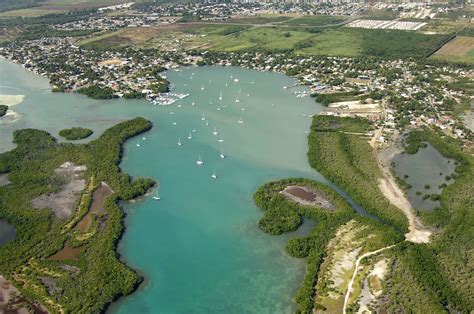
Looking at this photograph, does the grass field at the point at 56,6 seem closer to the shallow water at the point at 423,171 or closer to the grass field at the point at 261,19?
the grass field at the point at 261,19

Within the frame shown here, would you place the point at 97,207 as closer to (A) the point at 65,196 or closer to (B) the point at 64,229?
(B) the point at 64,229

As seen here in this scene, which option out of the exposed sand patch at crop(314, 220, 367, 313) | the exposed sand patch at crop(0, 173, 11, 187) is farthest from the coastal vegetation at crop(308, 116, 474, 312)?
the exposed sand patch at crop(0, 173, 11, 187)

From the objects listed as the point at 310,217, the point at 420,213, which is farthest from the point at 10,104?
the point at 420,213

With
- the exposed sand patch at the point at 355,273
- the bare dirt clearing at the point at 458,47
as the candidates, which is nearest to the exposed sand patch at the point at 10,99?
the exposed sand patch at the point at 355,273

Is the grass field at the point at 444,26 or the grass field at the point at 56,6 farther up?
the grass field at the point at 56,6

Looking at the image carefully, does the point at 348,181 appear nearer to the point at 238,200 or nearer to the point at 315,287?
Result: the point at 238,200

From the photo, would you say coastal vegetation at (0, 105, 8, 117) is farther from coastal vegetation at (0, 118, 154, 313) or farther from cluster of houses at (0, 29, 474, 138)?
coastal vegetation at (0, 118, 154, 313)
